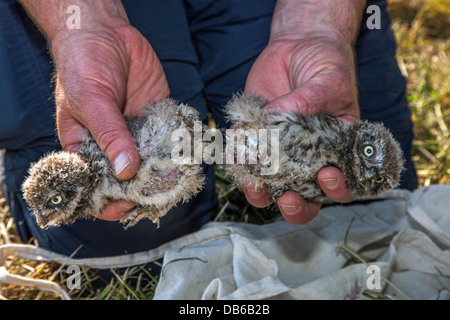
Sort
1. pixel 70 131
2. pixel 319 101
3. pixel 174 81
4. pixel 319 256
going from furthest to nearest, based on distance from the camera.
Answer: pixel 174 81, pixel 319 256, pixel 70 131, pixel 319 101

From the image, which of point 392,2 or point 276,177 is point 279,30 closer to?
point 276,177

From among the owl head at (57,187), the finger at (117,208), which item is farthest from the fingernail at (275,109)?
the owl head at (57,187)

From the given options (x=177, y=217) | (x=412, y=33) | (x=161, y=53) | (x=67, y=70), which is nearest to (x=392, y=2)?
(x=412, y=33)

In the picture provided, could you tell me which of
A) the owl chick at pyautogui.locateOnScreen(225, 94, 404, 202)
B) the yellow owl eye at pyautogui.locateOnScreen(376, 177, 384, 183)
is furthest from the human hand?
the yellow owl eye at pyautogui.locateOnScreen(376, 177, 384, 183)

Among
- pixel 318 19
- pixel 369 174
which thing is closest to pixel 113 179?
pixel 369 174

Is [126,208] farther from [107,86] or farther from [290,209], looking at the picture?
[290,209]

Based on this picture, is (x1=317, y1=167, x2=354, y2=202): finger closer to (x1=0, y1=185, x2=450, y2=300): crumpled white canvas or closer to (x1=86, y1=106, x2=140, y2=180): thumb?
(x1=0, y1=185, x2=450, y2=300): crumpled white canvas

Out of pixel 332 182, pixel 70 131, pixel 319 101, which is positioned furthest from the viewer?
pixel 70 131

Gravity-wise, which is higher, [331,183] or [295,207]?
[331,183]
